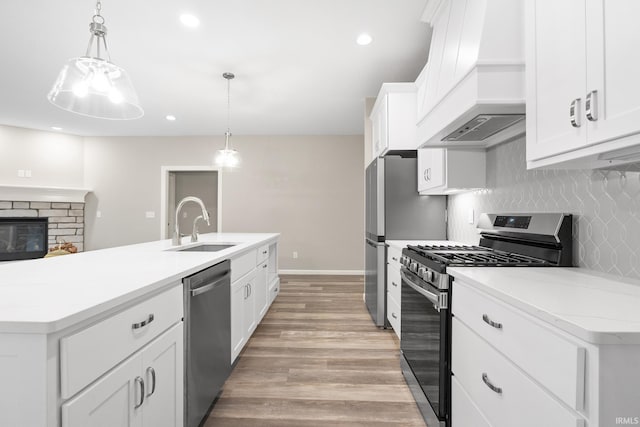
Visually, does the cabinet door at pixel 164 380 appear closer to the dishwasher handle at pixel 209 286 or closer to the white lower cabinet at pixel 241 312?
the dishwasher handle at pixel 209 286

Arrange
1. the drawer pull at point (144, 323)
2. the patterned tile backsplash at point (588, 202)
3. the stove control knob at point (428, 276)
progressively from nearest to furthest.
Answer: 1. the drawer pull at point (144, 323)
2. the patterned tile backsplash at point (588, 202)
3. the stove control knob at point (428, 276)

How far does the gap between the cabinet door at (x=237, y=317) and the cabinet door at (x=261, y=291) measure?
0.44 metres

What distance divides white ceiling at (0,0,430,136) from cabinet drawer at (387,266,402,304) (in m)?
2.04

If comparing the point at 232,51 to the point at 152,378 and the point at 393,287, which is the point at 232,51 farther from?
the point at 152,378

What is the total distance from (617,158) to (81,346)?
1.74 metres

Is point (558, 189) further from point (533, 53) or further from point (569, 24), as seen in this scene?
point (569, 24)

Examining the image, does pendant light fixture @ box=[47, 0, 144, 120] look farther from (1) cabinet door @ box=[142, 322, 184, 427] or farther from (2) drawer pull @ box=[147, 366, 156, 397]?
(2) drawer pull @ box=[147, 366, 156, 397]

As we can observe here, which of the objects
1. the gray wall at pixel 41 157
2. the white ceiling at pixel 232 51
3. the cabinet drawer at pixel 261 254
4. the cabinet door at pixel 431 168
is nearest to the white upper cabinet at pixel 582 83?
the cabinet door at pixel 431 168

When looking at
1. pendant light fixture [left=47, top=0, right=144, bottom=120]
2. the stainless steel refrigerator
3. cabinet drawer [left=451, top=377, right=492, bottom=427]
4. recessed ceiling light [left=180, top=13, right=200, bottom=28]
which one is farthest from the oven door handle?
recessed ceiling light [left=180, top=13, right=200, bottom=28]

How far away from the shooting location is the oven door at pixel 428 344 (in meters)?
1.44

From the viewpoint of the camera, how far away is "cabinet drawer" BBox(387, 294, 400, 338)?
2582 mm

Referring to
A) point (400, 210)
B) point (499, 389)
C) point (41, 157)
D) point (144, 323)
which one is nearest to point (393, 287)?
point (400, 210)

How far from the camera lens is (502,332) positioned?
101 cm

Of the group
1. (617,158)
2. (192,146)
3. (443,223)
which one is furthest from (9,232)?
(617,158)
